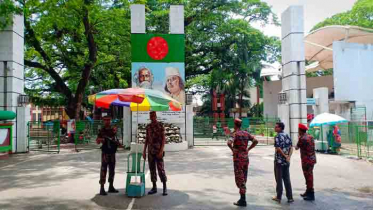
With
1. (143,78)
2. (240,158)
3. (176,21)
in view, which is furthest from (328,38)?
(240,158)

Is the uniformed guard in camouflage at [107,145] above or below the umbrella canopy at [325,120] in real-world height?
below

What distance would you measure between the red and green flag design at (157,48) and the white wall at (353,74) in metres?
11.8

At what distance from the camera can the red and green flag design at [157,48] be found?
17.5 metres

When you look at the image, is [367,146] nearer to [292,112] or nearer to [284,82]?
[292,112]

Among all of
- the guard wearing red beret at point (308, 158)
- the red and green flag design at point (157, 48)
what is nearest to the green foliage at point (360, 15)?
the red and green flag design at point (157, 48)

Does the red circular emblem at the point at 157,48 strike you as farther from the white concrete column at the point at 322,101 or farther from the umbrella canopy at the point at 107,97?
the umbrella canopy at the point at 107,97

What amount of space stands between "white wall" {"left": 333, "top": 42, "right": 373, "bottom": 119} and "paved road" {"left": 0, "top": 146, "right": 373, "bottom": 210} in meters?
11.9

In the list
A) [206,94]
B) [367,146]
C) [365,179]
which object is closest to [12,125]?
[365,179]

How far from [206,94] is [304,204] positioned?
3651 cm

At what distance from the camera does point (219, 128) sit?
69.6 ft

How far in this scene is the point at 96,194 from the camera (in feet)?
22.2

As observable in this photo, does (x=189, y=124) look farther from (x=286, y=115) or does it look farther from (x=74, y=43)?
(x=74, y=43)

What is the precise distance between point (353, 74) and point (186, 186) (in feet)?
64.0

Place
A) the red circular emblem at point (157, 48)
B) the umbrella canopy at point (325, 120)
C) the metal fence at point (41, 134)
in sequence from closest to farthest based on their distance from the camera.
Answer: the umbrella canopy at point (325, 120) → the metal fence at point (41, 134) → the red circular emblem at point (157, 48)
